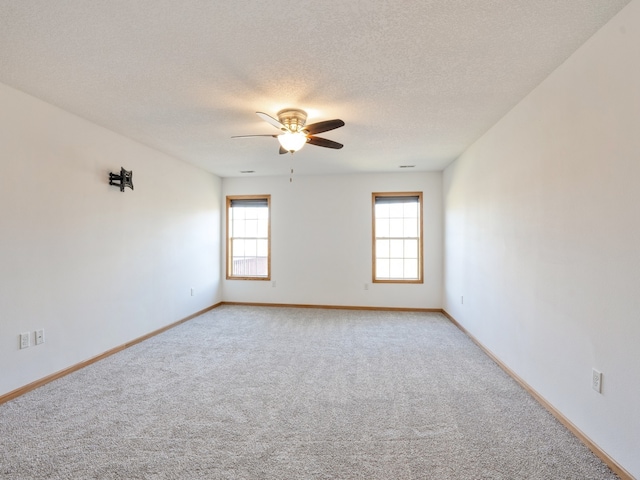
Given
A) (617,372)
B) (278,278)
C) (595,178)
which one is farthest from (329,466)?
(278,278)

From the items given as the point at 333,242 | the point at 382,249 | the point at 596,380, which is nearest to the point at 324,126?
the point at 596,380

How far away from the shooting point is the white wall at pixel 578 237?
168cm

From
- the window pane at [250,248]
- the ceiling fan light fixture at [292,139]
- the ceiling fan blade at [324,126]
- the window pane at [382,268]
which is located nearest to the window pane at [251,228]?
the window pane at [250,248]

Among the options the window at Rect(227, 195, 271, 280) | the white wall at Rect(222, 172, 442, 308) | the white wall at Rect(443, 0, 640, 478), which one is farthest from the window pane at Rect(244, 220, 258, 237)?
the white wall at Rect(443, 0, 640, 478)

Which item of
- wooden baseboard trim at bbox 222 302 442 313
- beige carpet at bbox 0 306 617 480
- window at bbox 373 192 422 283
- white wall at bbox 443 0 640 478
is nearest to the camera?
white wall at bbox 443 0 640 478

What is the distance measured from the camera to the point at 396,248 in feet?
19.3

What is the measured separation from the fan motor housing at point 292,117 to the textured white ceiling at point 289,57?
100 mm

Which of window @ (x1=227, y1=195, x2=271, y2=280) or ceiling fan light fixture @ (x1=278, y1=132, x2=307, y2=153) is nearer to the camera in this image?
ceiling fan light fixture @ (x1=278, y1=132, x2=307, y2=153)

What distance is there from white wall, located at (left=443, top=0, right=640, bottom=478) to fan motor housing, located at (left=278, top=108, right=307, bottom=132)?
195cm

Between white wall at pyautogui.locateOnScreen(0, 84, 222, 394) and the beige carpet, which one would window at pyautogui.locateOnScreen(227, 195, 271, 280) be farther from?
the beige carpet

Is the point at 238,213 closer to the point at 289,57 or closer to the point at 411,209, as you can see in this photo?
Result: the point at 411,209

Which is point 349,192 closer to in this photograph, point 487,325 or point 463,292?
point 463,292

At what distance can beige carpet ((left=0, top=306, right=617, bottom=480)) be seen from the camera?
70.6 inches

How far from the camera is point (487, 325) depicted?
141 inches
